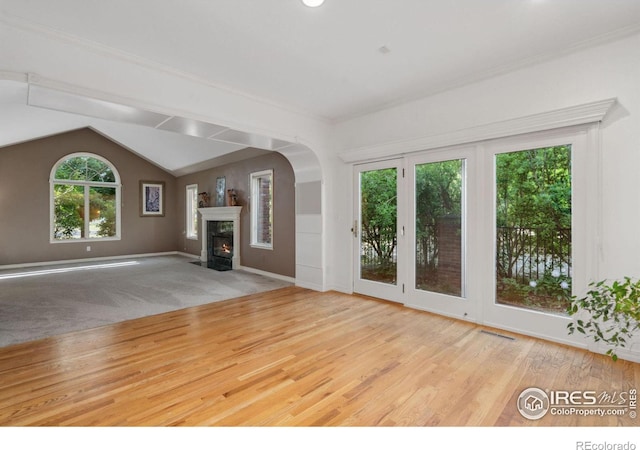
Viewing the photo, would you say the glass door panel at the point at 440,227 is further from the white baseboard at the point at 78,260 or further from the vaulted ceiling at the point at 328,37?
the white baseboard at the point at 78,260

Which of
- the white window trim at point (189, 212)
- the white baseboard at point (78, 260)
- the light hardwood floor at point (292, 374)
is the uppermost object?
the white window trim at point (189, 212)

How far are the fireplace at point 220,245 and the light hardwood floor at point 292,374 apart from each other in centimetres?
398

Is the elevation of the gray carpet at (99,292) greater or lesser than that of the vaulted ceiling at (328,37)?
lesser

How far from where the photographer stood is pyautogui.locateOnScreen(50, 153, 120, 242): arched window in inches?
316

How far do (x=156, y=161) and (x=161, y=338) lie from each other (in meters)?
7.78

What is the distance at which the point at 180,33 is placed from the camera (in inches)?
102

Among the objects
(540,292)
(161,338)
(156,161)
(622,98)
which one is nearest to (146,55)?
(161,338)

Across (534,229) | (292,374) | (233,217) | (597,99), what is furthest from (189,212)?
(597,99)

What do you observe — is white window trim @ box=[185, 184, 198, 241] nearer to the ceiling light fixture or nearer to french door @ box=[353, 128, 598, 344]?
french door @ box=[353, 128, 598, 344]

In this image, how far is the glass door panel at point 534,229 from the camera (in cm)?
293

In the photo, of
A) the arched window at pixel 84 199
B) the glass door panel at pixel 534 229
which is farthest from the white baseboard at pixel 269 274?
the arched window at pixel 84 199

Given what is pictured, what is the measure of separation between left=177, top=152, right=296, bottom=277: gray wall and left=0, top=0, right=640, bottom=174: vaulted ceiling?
2.22 metres

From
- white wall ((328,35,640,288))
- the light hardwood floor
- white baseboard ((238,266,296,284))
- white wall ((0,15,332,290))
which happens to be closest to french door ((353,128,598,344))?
white wall ((328,35,640,288))
